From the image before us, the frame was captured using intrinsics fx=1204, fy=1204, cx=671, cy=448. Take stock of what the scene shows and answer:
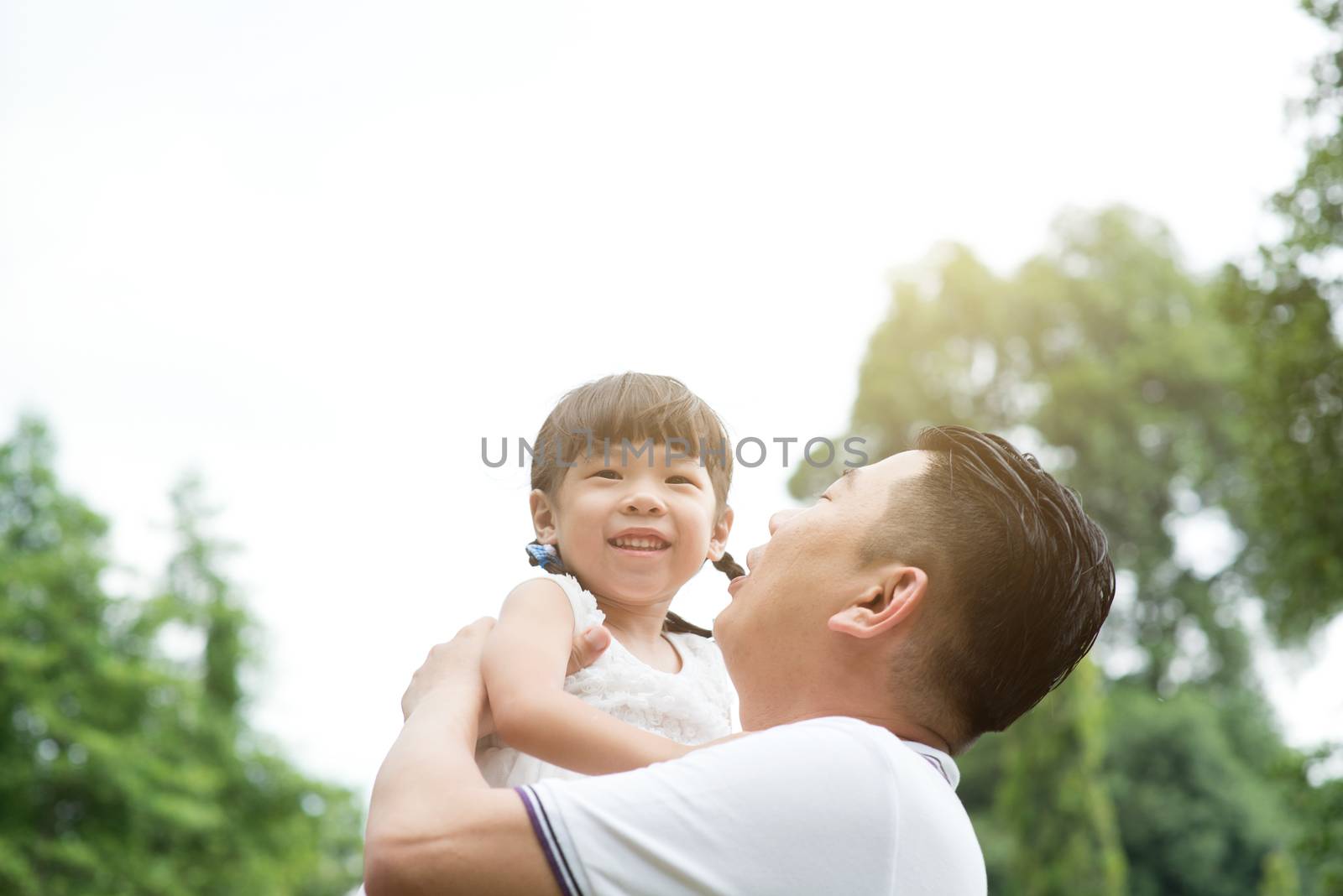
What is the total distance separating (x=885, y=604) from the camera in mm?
2121

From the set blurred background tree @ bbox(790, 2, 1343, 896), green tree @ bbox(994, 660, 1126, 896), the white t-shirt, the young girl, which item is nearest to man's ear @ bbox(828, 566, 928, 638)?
the white t-shirt

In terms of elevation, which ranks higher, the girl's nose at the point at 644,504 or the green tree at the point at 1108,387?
the girl's nose at the point at 644,504

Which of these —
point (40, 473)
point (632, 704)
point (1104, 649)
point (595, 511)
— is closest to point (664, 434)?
point (595, 511)

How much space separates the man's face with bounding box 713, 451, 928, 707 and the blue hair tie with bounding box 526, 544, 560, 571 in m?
0.47

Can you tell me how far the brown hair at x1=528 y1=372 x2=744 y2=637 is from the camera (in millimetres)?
2645

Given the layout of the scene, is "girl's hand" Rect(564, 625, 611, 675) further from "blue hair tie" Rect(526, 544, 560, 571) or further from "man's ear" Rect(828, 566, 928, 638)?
"man's ear" Rect(828, 566, 928, 638)

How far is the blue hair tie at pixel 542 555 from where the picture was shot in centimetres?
261

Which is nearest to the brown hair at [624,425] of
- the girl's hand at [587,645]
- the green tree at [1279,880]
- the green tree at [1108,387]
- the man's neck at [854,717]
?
the girl's hand at [587,645]

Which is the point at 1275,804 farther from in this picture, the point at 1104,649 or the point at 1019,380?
the point at 1019,380

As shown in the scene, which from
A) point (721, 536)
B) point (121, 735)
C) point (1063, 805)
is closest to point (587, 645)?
point (721, 536)

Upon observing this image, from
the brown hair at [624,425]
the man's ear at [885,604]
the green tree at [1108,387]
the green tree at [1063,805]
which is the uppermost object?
the brown hair at [624,425]

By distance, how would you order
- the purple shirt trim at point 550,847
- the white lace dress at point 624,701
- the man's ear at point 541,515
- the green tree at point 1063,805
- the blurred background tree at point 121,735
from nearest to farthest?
1. the purple shirt trim at point 550,847
2. the white lace dress at point 624,701
3. the man's ear at point 541,515
4. the green tree at point 1063,805
5. the blurred background tree at point 121,735

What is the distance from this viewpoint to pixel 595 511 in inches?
102

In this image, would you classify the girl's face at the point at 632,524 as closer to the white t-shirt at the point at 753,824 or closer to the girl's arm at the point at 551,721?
the girl's arm at the point at 551,721
